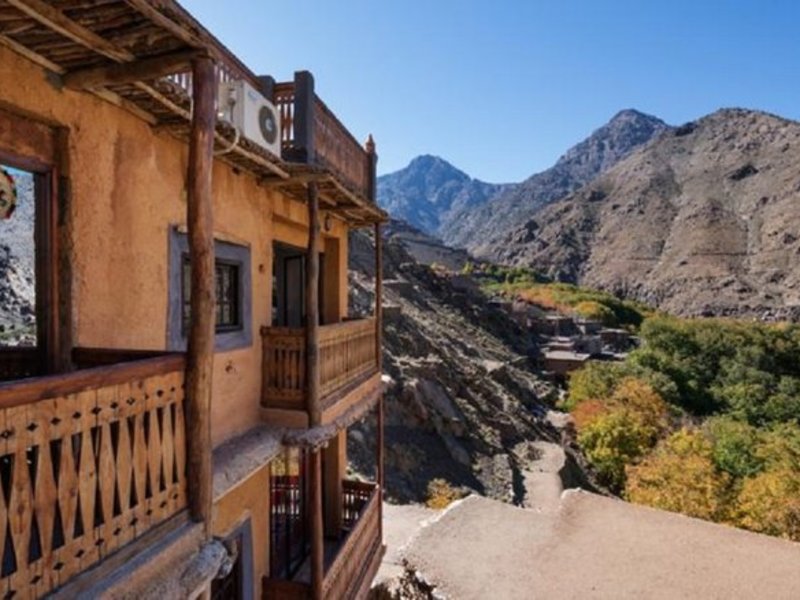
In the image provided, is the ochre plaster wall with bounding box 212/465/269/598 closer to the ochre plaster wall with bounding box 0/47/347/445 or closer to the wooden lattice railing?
the ochre plaster wall with bounding box 0/47/347/445

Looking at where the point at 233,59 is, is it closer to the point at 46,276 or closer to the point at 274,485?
the point at 46,276

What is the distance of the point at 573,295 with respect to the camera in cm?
8875

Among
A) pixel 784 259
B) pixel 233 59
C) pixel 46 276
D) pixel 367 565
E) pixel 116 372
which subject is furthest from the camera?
pixel 784 259

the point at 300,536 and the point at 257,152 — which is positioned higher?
the point at 257,152

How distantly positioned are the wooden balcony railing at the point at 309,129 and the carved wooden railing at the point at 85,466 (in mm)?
4111

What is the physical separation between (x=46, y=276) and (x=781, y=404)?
46.5m

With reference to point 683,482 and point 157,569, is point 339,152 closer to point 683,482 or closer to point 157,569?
point 157,569

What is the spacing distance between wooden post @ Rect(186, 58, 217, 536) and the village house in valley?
0.01 meters

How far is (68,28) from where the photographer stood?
3311 mm

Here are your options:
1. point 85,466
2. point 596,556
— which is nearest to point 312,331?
point 85,466

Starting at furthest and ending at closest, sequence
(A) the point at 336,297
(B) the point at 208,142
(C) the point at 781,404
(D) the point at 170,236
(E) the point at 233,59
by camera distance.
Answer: (C) the point at 781,404, (A) the point at 336,297, (E) the point at 233,59, (D) the point at 170,236, (B) the point at 208,142

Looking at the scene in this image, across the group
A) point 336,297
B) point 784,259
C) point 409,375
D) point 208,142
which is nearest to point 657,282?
point 784,259

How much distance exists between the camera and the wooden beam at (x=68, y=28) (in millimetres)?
3082

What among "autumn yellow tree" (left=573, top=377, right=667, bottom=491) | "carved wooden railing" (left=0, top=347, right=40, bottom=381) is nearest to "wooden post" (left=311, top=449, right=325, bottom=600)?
"carved wooden railing" (left=0, top=347, right=40, bottom=381)
